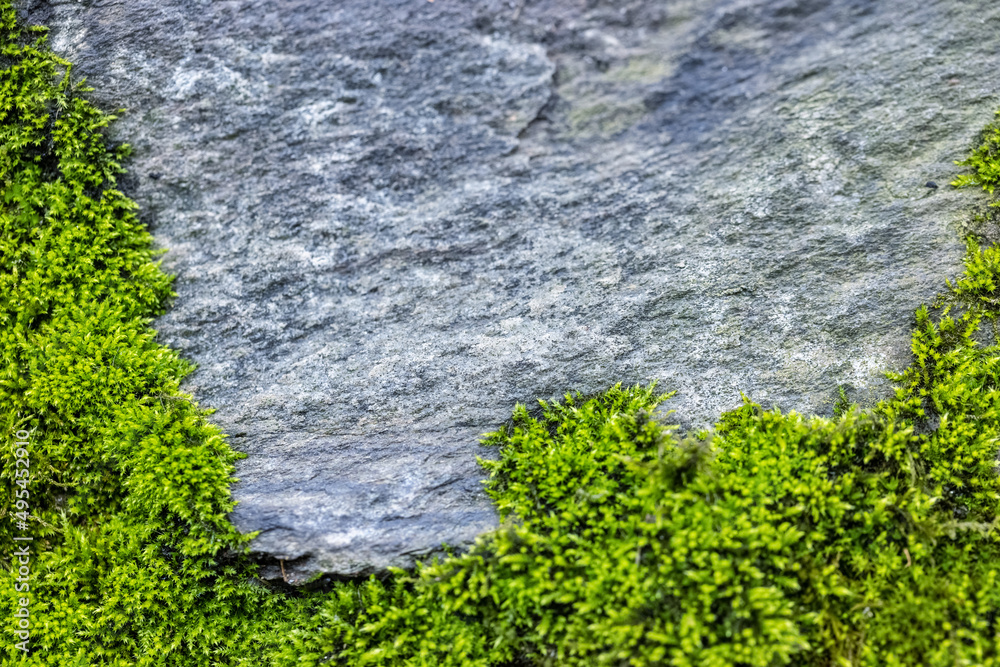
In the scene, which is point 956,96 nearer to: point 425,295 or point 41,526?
point 425,295

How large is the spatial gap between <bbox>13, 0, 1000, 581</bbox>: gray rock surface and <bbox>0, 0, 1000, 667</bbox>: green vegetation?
212 millimetres

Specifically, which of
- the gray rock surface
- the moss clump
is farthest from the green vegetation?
the gray rock surface

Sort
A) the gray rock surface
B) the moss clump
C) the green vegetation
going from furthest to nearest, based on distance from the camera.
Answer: the moss clump, the gray rock surface, the green vegetation

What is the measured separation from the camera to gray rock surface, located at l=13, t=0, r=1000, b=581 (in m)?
3.30

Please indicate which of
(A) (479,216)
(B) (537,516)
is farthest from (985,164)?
(B) (537,516)

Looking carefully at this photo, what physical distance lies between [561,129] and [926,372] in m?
2.95

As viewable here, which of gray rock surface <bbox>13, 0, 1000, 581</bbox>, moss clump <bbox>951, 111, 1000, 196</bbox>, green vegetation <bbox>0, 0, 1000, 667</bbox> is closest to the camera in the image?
green vegetation <bbox>0, 0, 1000, 667</bbox>

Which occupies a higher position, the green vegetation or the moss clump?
the moss clump

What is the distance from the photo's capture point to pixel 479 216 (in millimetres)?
4027

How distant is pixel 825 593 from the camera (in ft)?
8.41

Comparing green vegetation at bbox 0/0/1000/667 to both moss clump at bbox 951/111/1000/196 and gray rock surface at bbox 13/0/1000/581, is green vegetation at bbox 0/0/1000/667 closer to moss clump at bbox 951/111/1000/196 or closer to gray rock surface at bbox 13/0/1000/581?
moss clump at bbox 951/111/1000/196

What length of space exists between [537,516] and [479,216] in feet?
6.83

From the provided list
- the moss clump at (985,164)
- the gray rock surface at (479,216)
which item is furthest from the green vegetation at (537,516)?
the gray rock surface at (479,216)

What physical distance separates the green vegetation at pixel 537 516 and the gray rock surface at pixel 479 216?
0.70ft
